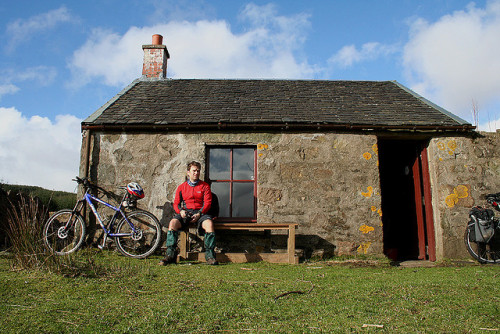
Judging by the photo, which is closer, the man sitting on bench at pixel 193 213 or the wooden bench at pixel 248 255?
the man sitting on bench at pixel 193 213

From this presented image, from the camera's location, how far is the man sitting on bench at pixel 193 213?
516cm

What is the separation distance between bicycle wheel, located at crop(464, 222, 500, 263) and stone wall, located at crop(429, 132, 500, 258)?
174mm

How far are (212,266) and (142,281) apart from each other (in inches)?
57.3

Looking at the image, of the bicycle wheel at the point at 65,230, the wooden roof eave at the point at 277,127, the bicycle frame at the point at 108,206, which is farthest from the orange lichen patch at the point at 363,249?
the bicycle wheel at the point at 65,230

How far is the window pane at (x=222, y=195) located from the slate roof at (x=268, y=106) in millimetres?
1047

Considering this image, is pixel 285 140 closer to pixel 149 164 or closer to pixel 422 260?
pixel 149 164

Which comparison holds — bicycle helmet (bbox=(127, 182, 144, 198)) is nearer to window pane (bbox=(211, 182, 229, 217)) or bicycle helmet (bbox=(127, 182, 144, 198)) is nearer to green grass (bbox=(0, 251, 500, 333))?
window pane (bbox=(211, 182, 229, 217))

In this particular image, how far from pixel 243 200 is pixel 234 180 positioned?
39cm

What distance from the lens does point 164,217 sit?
20.5ft

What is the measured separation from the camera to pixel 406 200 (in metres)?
7.83

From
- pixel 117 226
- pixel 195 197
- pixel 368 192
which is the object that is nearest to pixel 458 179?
pixel 368 192

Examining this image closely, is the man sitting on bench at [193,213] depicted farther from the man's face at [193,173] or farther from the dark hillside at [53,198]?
the dark hillside at [53,198]

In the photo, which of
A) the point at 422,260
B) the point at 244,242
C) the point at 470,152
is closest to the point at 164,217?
the point at 244,242

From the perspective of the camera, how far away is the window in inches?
251
